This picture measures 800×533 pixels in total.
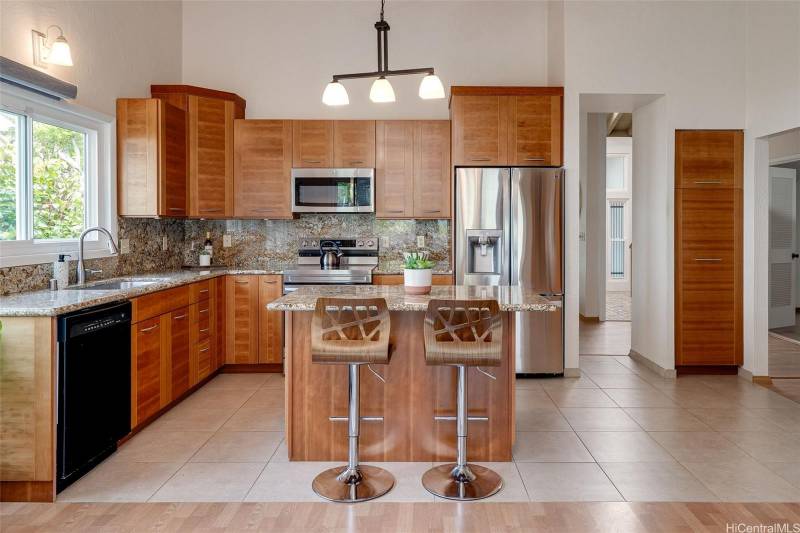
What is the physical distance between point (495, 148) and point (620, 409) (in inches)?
93.8

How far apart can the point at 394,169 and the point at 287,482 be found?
3.20 meters

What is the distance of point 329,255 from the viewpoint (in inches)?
214

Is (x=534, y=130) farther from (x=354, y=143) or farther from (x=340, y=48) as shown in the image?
(x=340, y=48)

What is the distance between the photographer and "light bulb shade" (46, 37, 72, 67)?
3355mm

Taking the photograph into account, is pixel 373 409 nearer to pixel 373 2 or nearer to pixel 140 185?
pixel 140 185

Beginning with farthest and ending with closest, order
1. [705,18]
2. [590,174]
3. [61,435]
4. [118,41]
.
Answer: [590,174] < [705,18] < [118,41] < [61,435]

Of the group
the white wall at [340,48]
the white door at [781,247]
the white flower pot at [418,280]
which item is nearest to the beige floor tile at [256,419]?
the white flower pot at [418,280]

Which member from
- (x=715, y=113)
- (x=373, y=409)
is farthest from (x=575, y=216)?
(x=373, y=409)

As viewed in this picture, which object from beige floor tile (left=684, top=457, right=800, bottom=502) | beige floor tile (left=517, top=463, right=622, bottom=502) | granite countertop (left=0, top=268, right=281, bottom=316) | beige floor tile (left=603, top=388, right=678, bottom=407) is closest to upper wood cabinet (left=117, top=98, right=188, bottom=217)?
granite countertop (left=0, top=268, right=281, bottom=316)

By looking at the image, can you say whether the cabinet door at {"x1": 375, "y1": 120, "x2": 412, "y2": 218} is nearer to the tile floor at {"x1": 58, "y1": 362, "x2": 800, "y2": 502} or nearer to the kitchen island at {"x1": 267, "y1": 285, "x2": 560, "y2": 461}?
the tile floor at {"x1": 58, "y1": 362, "x2": 800, "y2": 502}

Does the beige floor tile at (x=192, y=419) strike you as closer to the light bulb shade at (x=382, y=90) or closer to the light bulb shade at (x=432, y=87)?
the light bulb shade at (x=382, y=90)

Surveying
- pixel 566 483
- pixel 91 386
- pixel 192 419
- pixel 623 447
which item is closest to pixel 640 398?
pixel 623 447

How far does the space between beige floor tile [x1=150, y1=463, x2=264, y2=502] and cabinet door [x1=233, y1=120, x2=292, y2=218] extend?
109 inches

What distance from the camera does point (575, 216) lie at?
16.2 ft
